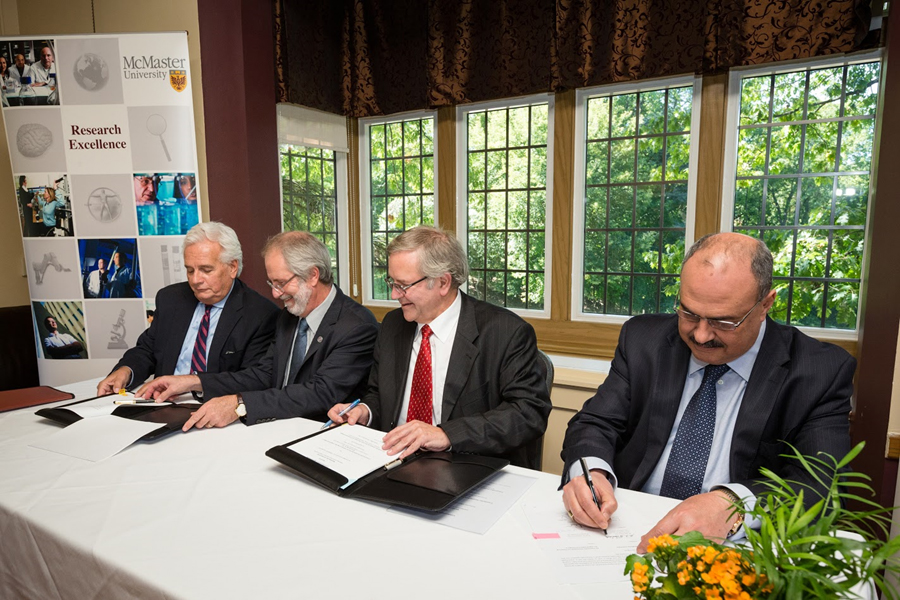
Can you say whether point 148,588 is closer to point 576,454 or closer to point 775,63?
point 576,454

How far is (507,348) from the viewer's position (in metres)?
1.83

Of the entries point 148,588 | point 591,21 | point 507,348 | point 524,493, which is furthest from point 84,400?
point 591,21

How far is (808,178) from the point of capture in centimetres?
279

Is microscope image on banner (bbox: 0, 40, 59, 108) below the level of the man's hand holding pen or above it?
above

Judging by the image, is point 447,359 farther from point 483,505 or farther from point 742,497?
point 742,497

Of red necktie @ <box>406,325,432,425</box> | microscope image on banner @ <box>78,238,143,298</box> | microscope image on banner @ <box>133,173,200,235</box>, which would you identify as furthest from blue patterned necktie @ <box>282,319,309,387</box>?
microscope image on banner @ <box>78,238,143,298</box>

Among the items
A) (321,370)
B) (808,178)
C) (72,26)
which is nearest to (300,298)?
(321,370)

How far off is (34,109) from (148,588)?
3.25m

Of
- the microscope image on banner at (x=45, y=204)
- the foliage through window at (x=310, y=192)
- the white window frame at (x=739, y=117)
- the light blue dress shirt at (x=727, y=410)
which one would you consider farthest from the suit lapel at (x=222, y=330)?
the white window frame at (x=739, y=117)

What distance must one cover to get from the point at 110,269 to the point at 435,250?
238cm

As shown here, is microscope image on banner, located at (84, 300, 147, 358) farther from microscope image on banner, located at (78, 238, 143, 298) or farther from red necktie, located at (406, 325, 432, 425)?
red necktie, located at (406, 325, 432, 425)

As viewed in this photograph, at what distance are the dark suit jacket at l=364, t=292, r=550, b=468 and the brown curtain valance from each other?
6.10 feet

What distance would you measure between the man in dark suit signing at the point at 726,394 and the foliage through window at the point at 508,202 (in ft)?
6.84

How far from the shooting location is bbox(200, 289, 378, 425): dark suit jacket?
75.3 inches
